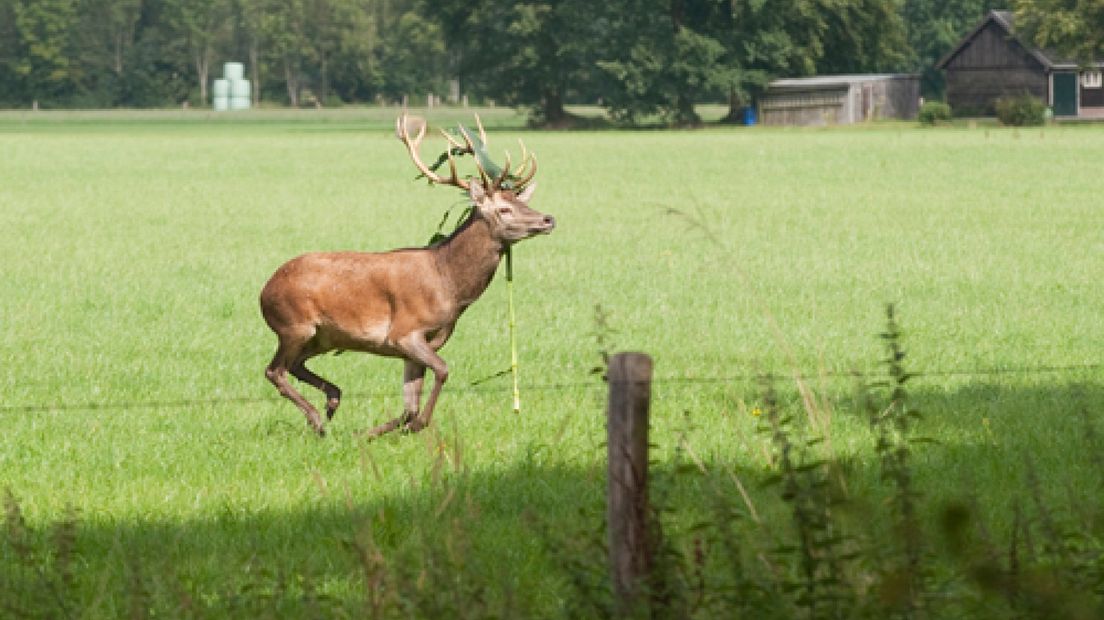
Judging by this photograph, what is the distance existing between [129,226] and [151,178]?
1560 centimetres

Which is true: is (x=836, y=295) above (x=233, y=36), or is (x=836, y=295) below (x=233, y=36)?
below

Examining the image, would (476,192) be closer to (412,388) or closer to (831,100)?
(412,388)

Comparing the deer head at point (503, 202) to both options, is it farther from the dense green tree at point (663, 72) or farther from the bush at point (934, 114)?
the dense green tree at point (663, 72)

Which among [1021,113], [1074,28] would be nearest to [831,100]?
[1021,113]

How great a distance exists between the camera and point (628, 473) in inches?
238

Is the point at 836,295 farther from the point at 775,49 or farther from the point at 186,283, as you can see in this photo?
the point at 775,49

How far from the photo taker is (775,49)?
324 ft

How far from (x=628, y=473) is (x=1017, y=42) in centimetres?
10221

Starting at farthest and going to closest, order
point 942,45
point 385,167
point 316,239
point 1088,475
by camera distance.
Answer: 1. point 942,45
2. point 385,167
3. point 316,239
4. point 1088,475

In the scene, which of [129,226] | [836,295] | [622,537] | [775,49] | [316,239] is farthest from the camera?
[775,49]

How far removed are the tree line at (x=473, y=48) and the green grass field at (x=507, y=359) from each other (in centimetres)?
5655

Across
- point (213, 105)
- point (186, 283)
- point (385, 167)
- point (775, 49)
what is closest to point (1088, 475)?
point (186, 283)

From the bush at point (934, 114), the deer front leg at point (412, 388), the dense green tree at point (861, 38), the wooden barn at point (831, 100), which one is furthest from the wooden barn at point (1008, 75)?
the deer front leg at point (412, 388)

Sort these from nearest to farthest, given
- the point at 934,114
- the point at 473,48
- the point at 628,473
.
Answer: the point at 628,473, the point at 934,114, the point at 473,48
